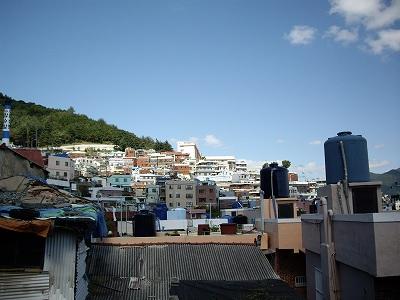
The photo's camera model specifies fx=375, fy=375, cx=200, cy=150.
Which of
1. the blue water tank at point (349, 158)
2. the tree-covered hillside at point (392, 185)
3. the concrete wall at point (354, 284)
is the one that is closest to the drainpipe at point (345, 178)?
the blue water tank at point (349, 158)

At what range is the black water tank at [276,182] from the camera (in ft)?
64.8

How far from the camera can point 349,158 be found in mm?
12078

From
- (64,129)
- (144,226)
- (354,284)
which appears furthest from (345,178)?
(64,129)

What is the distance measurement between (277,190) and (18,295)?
46.2 ft

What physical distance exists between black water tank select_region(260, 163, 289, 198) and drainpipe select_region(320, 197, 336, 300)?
8944 mm

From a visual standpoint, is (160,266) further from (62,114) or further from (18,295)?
(62,114)

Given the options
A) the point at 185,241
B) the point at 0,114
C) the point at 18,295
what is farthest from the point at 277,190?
the point at 0,114

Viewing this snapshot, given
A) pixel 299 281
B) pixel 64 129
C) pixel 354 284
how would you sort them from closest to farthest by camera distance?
1. pixel 354 284
2. pixel 299 281
3. pixel 64 129

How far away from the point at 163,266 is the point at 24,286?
5.79m

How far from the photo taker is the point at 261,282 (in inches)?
458

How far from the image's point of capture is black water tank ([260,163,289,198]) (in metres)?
19.8

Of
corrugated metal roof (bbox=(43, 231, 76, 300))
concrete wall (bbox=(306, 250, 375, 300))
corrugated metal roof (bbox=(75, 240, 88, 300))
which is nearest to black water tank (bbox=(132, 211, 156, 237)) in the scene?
corrugated metal roof (bbox=(75, 240, 88, 300))

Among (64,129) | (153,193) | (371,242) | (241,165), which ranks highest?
(64,129)

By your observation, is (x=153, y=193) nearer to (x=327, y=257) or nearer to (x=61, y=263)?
(x=327, y=257)
